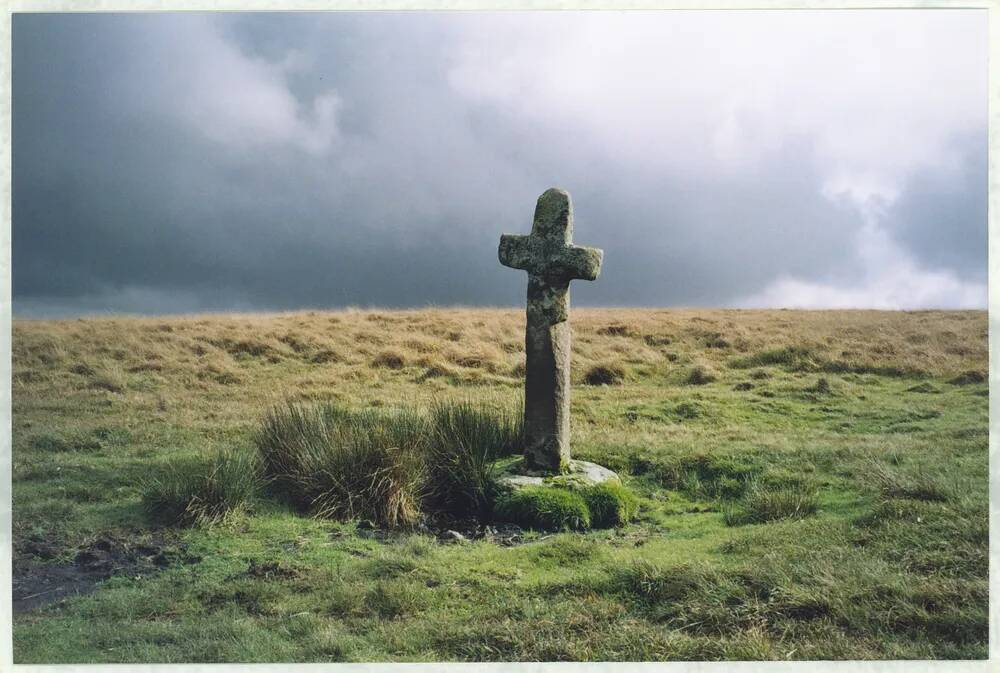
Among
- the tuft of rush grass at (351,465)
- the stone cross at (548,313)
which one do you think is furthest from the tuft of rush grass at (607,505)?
the tuft of rush grass at (351,465)

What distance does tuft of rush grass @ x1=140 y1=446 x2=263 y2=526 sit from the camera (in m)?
8.18

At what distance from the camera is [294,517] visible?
336 inches

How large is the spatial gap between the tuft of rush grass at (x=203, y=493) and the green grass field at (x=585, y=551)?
13cm

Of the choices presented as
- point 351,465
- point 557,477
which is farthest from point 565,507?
point 351,465

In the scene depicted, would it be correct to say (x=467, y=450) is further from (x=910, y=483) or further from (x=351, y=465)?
(x=910, y=483)

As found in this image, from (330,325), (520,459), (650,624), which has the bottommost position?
(650,624)

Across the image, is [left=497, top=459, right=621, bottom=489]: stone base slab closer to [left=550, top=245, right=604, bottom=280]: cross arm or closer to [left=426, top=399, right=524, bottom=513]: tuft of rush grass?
[left=426, top=399, right=524, bottom=513]: tuft of rush grass

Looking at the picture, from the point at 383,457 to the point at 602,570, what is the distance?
9.65 ft

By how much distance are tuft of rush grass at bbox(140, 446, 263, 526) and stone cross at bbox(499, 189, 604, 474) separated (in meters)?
3.07

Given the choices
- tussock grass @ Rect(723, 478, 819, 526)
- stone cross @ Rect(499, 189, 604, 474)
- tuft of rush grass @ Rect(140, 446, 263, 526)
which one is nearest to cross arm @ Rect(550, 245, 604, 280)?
stone cross @ Rect(499, 189, 604, 474)

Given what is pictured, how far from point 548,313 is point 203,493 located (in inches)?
160

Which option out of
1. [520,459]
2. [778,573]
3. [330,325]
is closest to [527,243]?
[520,459]

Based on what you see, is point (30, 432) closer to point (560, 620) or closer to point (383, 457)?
→ point (383, 457)

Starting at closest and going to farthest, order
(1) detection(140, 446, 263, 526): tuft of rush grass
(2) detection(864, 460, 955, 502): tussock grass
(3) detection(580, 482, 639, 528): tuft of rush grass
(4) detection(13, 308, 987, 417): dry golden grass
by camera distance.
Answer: (2) detection(864, 460, 955, 502): tussock grass
(1) detection(140, 446, 263, 526): tuft of rush grass
(3) detection(580, 482, 639, 528): tuft of rush grass
(4) detection(13, 308, 987, 417): dry golden grass
